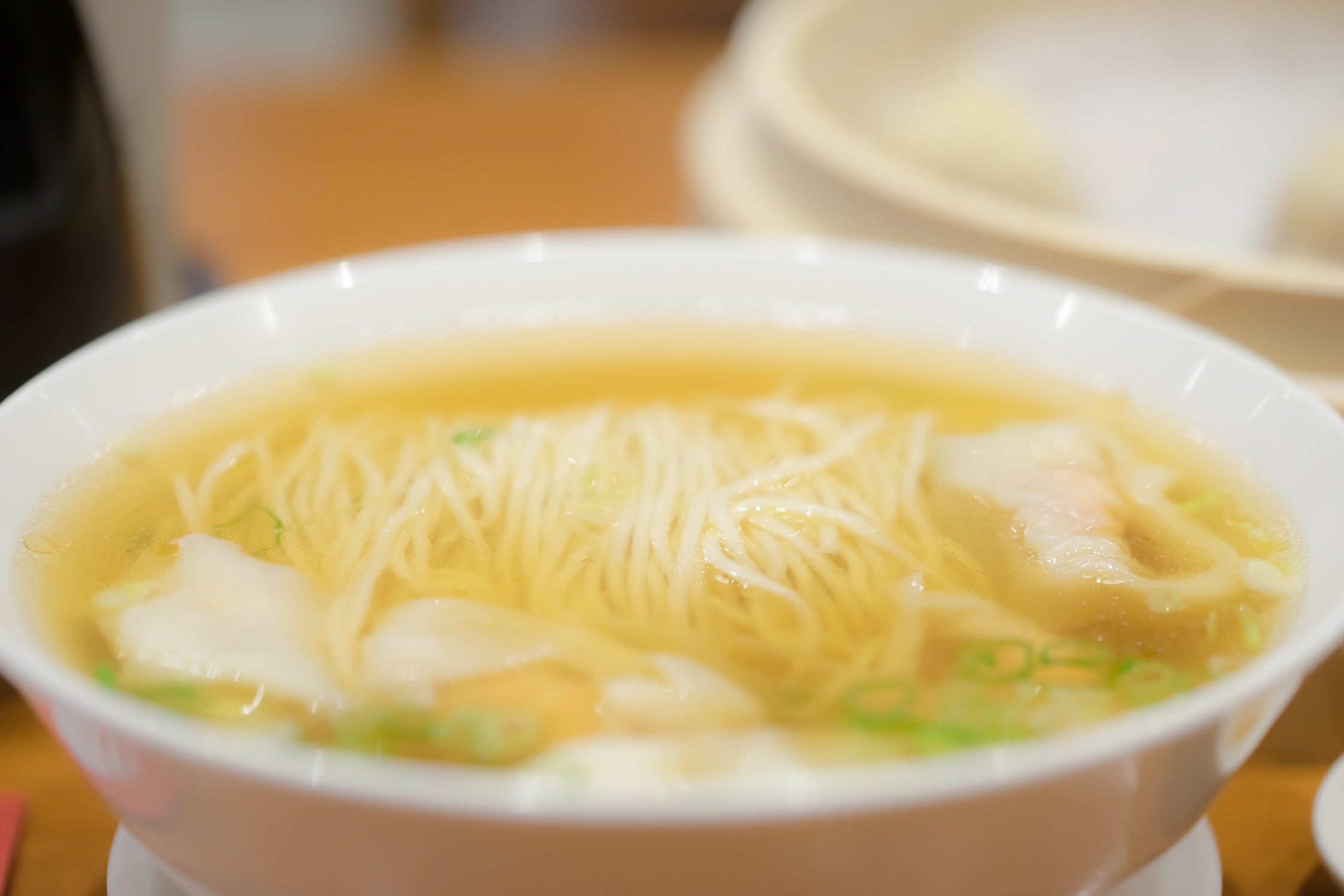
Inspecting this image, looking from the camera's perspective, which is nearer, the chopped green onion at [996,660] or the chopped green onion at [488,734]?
the chopped green onion at [488,734]

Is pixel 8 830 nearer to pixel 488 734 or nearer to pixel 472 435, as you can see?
pixel 488 734

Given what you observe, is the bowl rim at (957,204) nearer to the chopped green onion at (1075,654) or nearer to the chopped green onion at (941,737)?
the chopped green onion at (1075,654)

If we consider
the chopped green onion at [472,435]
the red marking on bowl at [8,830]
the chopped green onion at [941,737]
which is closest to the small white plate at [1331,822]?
the chopped green onion at [941,737]

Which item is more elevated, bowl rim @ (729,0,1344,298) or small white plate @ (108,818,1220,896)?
bowl rim @ (729,0,1344,298)

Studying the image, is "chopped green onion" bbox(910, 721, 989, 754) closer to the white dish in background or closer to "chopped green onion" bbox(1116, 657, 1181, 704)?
"chopped green onion" bbox(1116, 657, 1181, 704)

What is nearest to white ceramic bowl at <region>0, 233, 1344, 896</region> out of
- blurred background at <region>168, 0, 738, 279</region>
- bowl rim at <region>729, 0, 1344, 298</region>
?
bowl rim at <region>729, 0, 1344, 298</region>

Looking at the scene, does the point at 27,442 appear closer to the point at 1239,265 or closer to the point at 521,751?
the point at 521,751
